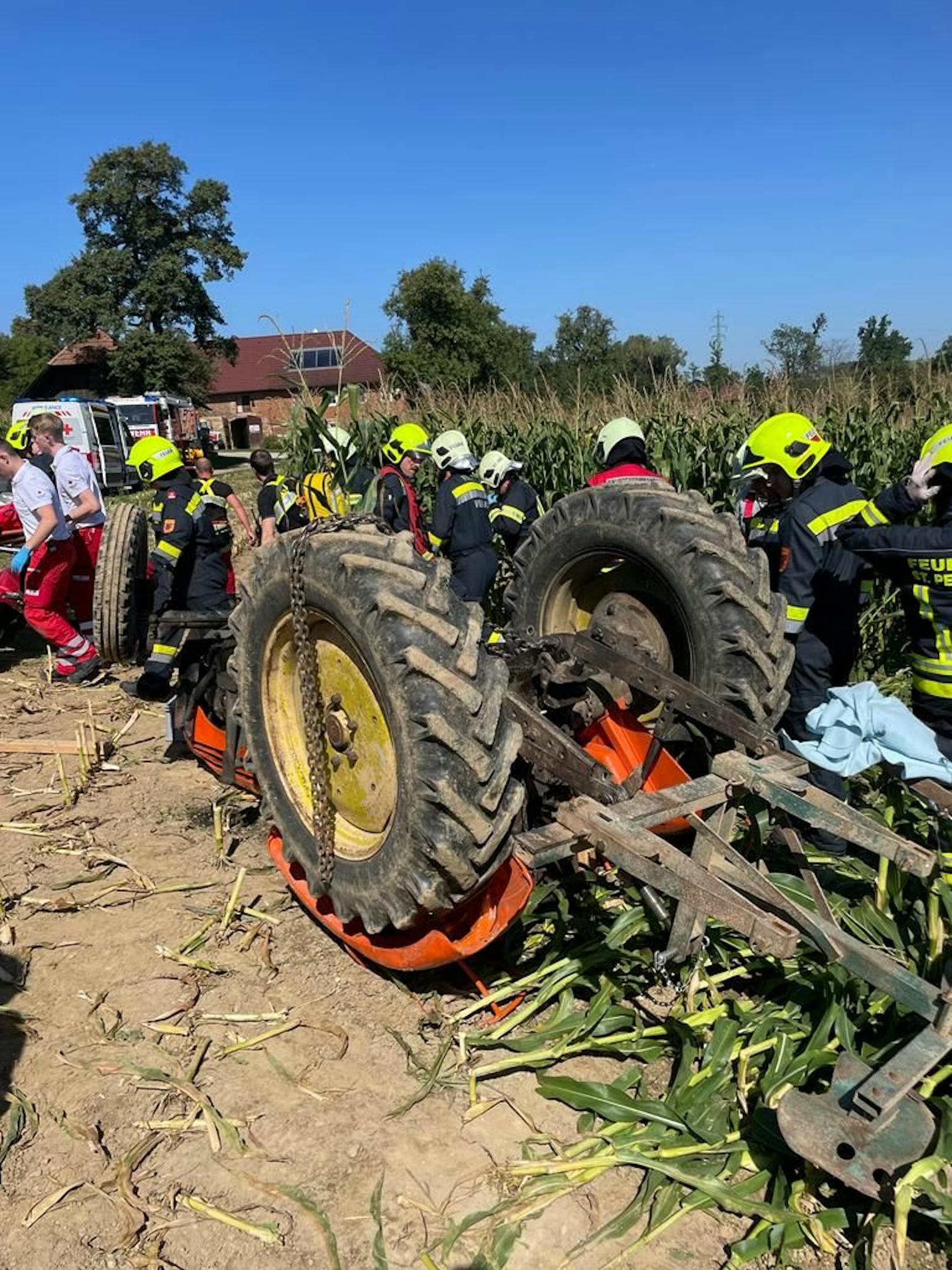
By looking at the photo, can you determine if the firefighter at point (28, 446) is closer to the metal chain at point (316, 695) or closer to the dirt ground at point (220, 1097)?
the dirt ground at point (220, 1097)

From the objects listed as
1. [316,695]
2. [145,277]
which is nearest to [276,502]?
[316,695]

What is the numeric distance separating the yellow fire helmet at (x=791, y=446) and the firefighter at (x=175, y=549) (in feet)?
11.3

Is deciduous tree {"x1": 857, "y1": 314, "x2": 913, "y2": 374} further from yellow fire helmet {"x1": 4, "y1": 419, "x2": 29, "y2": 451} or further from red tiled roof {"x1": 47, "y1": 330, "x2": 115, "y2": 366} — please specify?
red tiled roof {"x1": 47, "y1": 330, "x2": 115, "y2": 366}

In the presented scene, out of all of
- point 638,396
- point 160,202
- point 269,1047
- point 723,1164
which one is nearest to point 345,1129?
point 269,1047

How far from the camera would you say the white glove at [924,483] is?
335cm

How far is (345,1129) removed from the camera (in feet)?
8.37

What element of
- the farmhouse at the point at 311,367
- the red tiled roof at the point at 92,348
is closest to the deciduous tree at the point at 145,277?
the red tiled roof at the point at 92,348

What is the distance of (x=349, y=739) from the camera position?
117 inches

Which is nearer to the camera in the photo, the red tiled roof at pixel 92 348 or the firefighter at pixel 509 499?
the firefighter at pixel 509 499

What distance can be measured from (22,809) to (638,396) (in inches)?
246

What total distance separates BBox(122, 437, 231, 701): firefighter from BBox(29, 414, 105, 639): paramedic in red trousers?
2034 mm

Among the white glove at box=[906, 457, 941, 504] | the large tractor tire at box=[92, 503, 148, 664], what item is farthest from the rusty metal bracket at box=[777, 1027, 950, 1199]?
the large tractor tire at box=[92, 503, 148, 664]

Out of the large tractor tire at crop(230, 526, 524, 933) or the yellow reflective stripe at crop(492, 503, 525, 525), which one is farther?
the yellow reflective stripe at crop(492, 503, 525, 525)

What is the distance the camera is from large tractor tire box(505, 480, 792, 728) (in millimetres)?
3447
